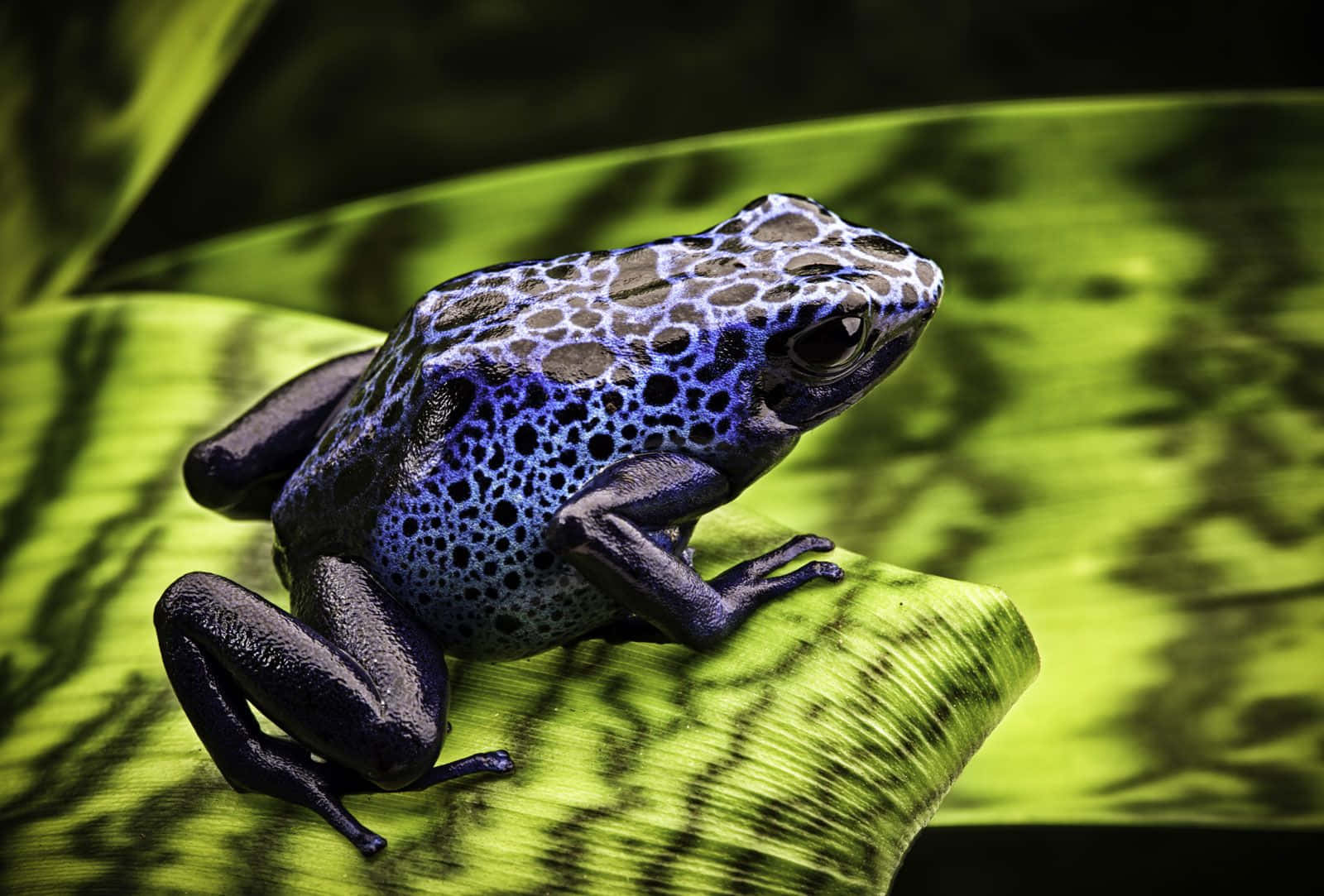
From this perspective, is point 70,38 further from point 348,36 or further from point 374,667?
point 374,667

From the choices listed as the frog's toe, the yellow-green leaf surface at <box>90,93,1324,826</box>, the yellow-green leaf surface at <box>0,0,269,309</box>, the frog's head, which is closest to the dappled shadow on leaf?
the yellow-green leaf surface at <box>90,93,1324,826</box>

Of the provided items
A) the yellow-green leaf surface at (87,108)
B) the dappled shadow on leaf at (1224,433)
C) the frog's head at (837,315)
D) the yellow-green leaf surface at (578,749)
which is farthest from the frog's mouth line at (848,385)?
the yellow-green leaf surface at (87,108)

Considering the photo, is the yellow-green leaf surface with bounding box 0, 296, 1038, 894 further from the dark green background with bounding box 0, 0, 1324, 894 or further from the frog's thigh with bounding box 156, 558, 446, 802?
the dark green background with bounding box 0, 0, 1324, 894

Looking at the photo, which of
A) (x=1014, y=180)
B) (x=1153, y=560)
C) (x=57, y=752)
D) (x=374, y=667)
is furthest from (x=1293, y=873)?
(x=57, y=752)

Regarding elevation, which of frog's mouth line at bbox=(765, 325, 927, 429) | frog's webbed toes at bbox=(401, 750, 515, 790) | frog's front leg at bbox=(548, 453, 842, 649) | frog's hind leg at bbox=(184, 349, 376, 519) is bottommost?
frog's webbed toes at bbox=(401, 750, 515, 790)

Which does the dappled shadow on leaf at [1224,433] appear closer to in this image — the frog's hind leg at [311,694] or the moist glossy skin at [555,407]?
the moist glossy skin at [555,407]

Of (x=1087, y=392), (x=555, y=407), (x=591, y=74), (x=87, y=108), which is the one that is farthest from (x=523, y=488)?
(x=591, y=74)

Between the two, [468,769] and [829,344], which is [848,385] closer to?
[829,344]
